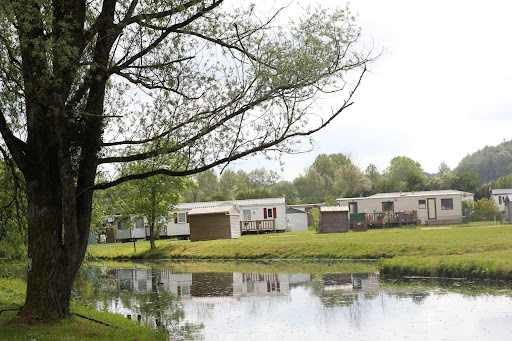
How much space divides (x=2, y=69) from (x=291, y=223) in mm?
40349

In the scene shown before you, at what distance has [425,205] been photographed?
45031 mm

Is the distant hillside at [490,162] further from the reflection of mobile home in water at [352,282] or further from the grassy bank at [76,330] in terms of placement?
the grassy bank at [76,330]

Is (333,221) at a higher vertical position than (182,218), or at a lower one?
lower

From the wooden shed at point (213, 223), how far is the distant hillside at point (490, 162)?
112m

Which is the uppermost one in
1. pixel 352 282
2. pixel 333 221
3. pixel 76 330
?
pixel 333 221

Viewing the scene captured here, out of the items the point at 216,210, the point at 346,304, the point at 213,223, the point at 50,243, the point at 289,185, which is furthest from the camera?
the point at 289,185

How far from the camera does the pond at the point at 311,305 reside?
12.3 metres

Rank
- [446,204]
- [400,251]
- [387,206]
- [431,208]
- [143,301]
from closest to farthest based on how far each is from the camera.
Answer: [143,301]
[400,251]
[446,204]
[431,208]
[387,206]

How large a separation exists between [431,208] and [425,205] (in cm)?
50

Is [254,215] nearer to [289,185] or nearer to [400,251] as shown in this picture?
[400,251]

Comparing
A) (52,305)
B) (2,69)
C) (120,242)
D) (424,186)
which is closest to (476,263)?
(52,305)

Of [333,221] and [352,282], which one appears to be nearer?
[352,282]

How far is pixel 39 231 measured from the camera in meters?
11.0

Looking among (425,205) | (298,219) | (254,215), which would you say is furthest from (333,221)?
(298,219)
